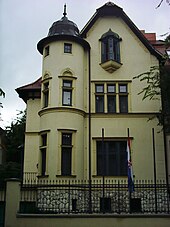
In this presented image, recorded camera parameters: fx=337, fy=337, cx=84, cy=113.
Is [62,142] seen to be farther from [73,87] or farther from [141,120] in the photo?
[141,120]

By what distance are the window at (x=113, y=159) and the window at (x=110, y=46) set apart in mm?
5602

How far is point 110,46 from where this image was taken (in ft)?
72.8

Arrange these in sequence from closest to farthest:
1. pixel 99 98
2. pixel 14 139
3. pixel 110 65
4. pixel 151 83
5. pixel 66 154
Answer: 1. pixel 66 154
2. pixel 151 83
3. pixel 110 65
4. pixel 99 98
5. pixel 14 139

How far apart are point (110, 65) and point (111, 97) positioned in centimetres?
208

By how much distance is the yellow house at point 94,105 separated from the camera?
66.1 ft

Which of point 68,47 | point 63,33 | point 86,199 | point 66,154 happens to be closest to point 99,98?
point 68,47

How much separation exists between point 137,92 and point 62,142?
603 centimetres

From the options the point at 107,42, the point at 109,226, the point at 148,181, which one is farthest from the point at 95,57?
the point at 109,226

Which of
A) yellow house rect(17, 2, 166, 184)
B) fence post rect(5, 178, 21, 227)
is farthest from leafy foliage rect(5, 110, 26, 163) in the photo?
fence post rect(5, 178, 21, 227)

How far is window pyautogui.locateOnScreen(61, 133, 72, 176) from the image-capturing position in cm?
1952

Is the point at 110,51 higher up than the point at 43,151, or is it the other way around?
the point at 110,51

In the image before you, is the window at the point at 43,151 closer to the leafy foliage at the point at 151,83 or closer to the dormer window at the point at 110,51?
the dormer window at the point at 110,51

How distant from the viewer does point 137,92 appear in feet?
72.1

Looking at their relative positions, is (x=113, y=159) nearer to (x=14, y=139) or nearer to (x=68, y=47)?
(x=68, y=47)
